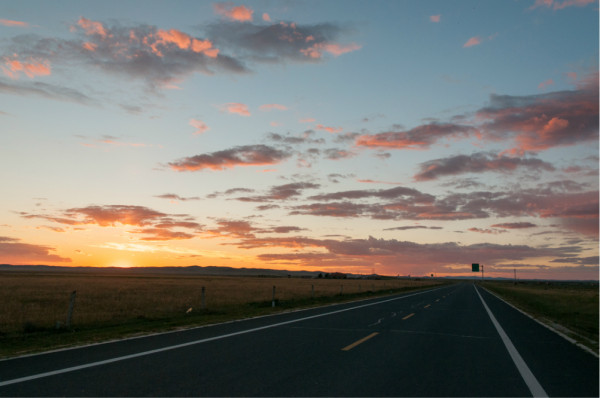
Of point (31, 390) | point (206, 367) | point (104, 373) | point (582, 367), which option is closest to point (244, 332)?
point (206, 367)

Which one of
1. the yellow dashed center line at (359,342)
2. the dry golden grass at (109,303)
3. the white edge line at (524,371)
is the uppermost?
the white edge line at (524,371)

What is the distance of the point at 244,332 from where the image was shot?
12906 mm

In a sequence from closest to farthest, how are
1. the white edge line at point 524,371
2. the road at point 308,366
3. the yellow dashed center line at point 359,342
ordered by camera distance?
the road at point 308,366, the white edge line at point 524,371, the yellow dashed center line at point 359,342

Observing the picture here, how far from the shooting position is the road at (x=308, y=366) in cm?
662

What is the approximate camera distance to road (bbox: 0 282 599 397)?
6.62 metres

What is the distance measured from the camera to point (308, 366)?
8250 millimetres

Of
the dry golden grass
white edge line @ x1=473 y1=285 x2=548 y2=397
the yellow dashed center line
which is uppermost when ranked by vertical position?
white edge line @ x1=473 y1=285 x2=548 y2=397

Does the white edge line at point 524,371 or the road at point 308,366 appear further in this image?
the white edge line at point 524,371

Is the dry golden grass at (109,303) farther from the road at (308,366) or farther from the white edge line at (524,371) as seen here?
the white edge line at (524,371)

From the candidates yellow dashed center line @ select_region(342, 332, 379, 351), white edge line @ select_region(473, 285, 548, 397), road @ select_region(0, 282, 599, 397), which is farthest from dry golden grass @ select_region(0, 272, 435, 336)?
white edge line @ select_region(473, 285, 548, 397)

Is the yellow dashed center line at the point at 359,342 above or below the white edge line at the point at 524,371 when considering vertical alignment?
below

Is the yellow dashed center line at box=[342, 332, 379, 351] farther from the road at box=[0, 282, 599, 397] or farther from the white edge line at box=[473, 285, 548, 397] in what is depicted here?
the white edge line at box=[473, 285, 548, 397]

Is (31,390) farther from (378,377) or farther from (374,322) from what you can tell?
(374,322)

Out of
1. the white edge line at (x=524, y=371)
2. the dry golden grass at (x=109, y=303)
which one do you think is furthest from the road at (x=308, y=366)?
the dry golden grass at (x=109, y=303)
